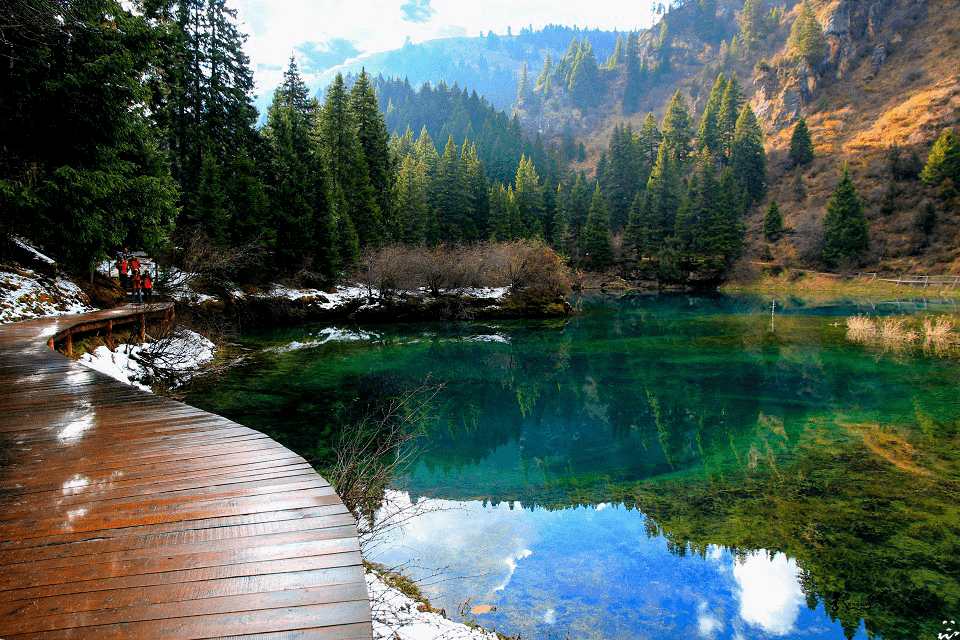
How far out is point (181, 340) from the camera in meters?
18.2

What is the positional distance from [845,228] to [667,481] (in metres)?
57.9

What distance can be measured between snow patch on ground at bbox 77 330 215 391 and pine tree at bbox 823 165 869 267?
62371 millimetres

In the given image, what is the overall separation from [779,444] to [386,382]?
12571mm

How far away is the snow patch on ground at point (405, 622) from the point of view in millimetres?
4738

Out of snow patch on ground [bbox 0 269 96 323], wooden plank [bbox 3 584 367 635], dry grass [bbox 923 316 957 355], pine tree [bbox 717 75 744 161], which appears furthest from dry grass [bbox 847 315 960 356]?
pine tree [bbox 717 75 744 161]

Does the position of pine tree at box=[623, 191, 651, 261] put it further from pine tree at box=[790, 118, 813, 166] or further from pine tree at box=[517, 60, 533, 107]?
pine tree at box=[517, 60, 533, 107]

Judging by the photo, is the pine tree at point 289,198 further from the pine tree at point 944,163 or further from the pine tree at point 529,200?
the pine tree at point 944,163

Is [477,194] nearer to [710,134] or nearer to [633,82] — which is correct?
[710,134]

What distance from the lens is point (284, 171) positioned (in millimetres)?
32781

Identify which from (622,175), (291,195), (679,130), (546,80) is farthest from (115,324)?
(546,80)

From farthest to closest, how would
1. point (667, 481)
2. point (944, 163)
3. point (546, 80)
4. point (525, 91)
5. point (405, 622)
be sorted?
point (525, 91)
point (546, 80)
point (944, 163)
point (667, 481)
point (405, 622)

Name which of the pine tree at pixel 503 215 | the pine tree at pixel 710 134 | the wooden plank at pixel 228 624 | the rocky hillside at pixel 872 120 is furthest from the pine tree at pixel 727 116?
the wooden plank at pixel 228 624

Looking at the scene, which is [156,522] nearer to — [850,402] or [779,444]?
[779,444]

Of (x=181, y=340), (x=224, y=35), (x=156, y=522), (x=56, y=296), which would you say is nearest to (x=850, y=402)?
(x=156, y=522)
